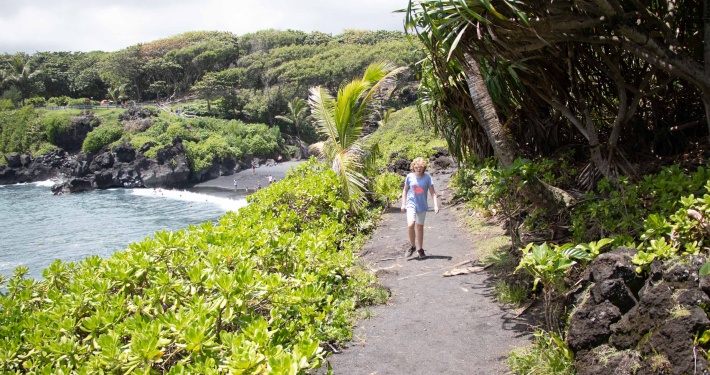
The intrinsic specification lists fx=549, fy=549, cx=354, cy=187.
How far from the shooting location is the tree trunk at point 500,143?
5.02 m

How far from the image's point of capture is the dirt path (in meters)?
3.67

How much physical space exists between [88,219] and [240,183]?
9958 mm

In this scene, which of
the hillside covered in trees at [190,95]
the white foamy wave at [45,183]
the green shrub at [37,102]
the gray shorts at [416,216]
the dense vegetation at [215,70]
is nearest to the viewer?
the gray shorts at [416,216]

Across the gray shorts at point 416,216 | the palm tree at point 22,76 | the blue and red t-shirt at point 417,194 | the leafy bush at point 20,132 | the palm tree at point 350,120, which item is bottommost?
the gray shorts at point 416,216

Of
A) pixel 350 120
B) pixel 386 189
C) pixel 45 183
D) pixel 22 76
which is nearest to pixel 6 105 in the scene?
pixel 22 76

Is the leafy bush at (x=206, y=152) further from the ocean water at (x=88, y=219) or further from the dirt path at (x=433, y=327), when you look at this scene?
the dirt path at (x=433, y=327)

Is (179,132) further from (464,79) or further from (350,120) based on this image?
(464,79)

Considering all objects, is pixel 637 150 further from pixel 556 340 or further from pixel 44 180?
pixel 44 180

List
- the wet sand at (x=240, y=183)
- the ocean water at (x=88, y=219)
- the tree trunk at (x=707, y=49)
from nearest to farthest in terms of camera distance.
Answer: the tree trunk at (x=707, y=49), the ocean water at (x=88, y=219), the wet sand at (x=240, y=183)

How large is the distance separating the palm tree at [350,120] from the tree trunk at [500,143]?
3.79 metres

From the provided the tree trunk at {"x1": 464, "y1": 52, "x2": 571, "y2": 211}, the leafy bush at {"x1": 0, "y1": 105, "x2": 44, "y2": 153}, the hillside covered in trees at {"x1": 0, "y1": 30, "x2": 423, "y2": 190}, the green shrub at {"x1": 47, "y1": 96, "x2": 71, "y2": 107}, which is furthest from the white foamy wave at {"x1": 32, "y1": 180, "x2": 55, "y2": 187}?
the tree trunk at {"x1": 464, "y1": 52, "x2": 571, "y2": 211}

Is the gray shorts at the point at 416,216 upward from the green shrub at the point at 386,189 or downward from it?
upward

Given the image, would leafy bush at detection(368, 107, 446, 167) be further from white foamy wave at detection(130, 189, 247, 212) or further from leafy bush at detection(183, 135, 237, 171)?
leafy bush at detection(183, 135, 237, 171)

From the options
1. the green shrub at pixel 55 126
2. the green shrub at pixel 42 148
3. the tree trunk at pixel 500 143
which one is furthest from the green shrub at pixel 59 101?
the tree trunk at pixel 500 143
